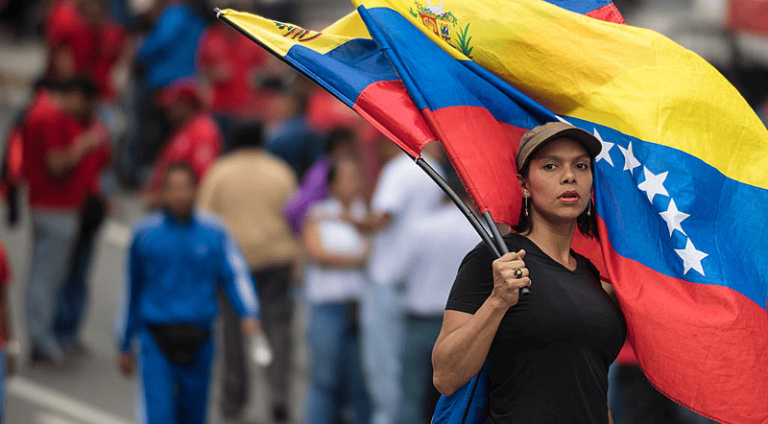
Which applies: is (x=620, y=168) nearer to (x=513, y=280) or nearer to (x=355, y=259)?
(x=513, y=280)

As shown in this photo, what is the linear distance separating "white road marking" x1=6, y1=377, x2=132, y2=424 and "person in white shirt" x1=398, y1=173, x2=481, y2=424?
7.42ft

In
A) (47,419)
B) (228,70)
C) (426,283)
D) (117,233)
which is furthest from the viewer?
(117,233)

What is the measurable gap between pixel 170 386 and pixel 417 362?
1.63 meters

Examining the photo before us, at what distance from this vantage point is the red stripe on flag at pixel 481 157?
4.27 meters

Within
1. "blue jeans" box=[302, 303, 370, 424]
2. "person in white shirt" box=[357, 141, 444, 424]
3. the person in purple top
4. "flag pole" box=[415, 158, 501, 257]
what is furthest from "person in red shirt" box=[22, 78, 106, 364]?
"flag pole" box=[415, 158, 501, 257]

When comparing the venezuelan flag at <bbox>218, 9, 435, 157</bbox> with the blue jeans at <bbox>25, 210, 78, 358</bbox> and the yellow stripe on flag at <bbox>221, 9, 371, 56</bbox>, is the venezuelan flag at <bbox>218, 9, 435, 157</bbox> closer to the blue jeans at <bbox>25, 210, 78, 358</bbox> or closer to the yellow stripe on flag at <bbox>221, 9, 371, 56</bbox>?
→ the yellow stripe on flag at <bbox>221, 9, 371, 56</bbox>

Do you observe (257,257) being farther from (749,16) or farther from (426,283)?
(749,16)

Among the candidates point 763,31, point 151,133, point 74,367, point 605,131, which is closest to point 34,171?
point 74,367

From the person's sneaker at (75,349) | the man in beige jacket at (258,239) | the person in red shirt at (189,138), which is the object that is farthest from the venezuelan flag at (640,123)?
the person's sneaker at (75,349)

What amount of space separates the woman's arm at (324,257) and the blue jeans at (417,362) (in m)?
0.72

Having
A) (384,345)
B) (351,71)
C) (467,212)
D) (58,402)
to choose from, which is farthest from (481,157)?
(58,402)

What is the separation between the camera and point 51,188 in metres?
9.77

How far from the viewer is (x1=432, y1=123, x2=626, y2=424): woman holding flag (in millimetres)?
3930

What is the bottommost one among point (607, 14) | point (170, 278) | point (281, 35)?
point (170, 278)
